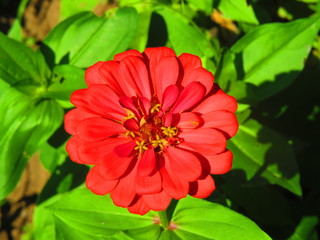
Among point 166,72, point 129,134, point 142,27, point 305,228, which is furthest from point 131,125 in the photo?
point 305,228

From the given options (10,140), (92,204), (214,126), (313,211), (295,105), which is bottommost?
(313,211)

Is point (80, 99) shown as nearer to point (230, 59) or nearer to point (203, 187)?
point (203, 187)

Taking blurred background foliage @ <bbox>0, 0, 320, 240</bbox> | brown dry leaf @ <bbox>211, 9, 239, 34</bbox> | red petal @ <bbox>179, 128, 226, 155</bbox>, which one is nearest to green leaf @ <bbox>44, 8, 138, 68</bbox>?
blurred background foliage @ <bbox>0, 0, 320, 240</bbox>

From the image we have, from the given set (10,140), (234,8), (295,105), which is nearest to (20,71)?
(10,140)

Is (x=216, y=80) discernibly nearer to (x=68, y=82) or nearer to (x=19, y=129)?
(x=68, y=82)

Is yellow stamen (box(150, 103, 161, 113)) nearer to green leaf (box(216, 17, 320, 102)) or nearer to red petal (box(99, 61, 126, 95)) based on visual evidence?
red petal (box(99, 61, 126, 95))

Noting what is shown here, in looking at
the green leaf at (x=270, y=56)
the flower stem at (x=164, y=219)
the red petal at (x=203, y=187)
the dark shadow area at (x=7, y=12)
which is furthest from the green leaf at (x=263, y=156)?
the dark shadow area at (x=7, y=12)
